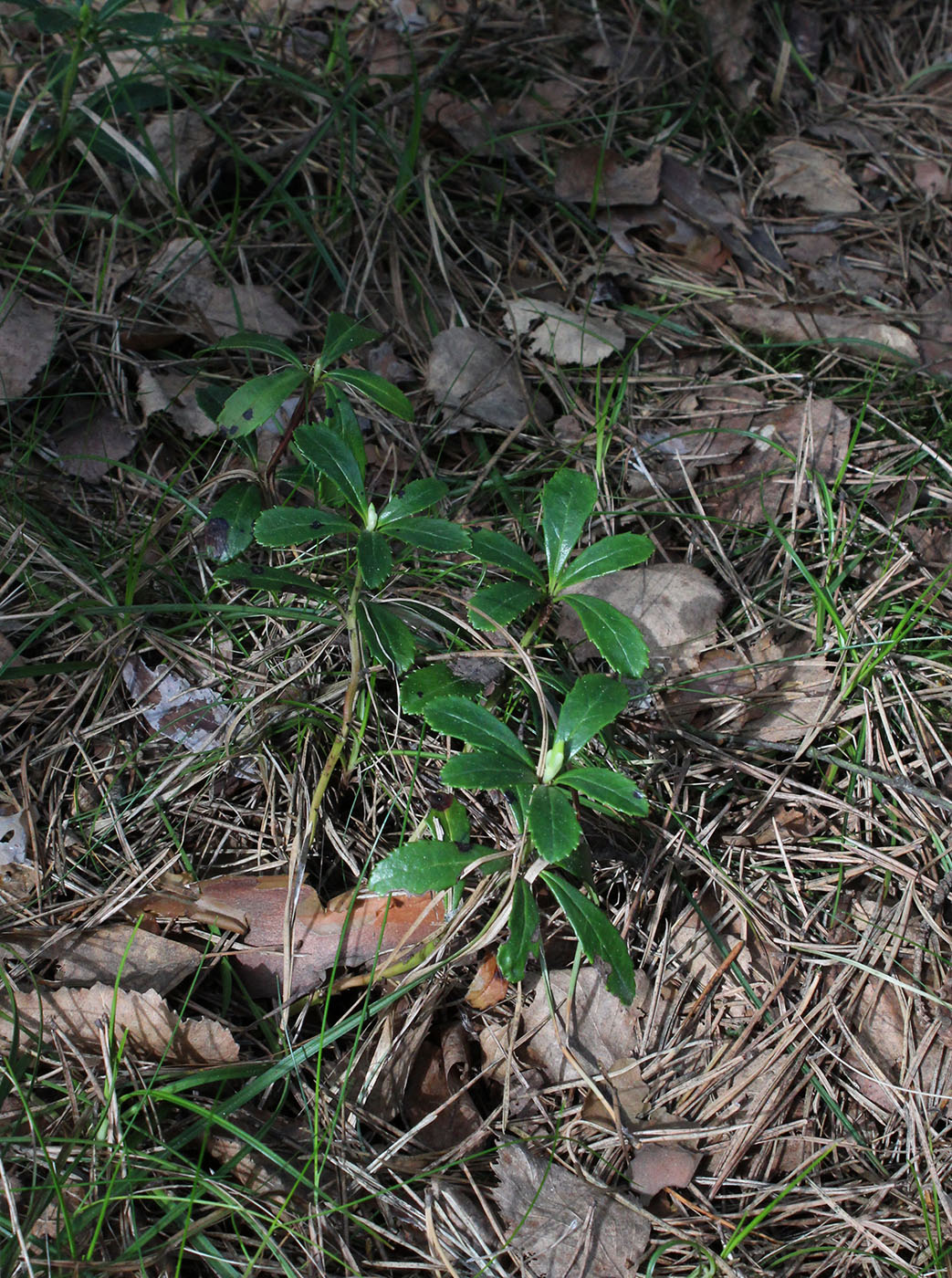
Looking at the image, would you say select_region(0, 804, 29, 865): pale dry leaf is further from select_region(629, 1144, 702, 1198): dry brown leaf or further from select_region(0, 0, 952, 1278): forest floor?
select_region(629, 1144, 702, 1198): dry brown leaf

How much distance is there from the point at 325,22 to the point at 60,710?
2.49 m

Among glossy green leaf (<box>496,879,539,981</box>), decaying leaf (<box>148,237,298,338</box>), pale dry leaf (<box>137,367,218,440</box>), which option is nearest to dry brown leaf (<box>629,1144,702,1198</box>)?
glossy green leaf (<box>496,879,539,981</box>)

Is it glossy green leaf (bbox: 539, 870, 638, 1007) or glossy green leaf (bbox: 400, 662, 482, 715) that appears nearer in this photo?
glossy green leaf (bbox: 539, 870, 638, 1007)

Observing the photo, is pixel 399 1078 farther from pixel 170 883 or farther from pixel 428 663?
pixel 428 663

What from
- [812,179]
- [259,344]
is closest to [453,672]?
[259,344]

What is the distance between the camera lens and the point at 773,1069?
67.5 inches

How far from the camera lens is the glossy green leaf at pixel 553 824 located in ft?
4.60

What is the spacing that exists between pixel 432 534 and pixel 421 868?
574 millimetres

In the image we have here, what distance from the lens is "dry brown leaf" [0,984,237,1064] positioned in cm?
159

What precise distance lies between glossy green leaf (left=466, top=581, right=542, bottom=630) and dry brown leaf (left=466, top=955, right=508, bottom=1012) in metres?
0.64

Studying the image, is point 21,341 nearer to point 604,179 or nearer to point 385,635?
point 385,635

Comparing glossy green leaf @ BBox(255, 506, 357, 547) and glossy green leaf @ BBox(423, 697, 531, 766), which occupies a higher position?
glossy green leaf @ BBox(255, 506, 357, 547)

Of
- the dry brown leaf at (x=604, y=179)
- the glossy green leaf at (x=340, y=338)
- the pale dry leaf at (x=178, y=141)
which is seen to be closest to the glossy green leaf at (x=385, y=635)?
the glossy green leaf at (x=340, y=338)

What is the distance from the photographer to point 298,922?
1765mm
